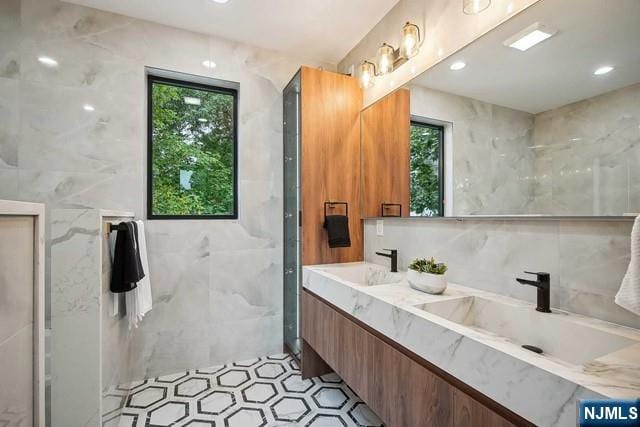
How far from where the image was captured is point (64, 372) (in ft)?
4.10

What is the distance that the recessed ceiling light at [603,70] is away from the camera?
1032mm

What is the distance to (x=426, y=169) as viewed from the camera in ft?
5.82

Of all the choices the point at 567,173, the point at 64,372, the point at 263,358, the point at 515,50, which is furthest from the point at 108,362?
the point at 515,50

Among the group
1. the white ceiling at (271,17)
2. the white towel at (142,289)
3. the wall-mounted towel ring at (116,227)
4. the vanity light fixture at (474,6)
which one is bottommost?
the white towel at (142,289)

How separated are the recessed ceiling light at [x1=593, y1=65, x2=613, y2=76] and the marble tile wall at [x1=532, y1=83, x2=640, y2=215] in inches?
3.4

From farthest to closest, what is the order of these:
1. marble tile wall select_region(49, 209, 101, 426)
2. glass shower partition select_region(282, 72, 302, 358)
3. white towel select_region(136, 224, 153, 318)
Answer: glass shower partition select_region(282, 72, 302, 358), white towel select_region(136, 224, 153, 318), marble tile wall select_region(49, 209, 101, 426)

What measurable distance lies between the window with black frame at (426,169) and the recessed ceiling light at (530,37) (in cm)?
49

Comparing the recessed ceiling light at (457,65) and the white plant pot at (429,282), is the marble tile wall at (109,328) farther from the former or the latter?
the recessed ceiling light at (457,65)

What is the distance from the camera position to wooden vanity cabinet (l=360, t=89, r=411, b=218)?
1.96 meters

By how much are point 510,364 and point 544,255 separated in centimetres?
63

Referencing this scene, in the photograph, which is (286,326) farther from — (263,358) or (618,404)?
(618,404)

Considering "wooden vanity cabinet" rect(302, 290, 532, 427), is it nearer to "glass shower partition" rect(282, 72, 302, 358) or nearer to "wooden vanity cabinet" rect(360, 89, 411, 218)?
"glass shower partition" rect(282, 72, 302, 358)

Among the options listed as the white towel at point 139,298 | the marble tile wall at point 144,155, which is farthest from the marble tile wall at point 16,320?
the white towel at point 139,298

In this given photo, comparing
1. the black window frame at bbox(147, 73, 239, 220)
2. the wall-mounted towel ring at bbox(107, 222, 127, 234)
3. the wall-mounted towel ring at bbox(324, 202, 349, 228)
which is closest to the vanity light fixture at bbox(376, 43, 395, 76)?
the wall-mounted towel ring at bbox(324, 202, 349, 228)
